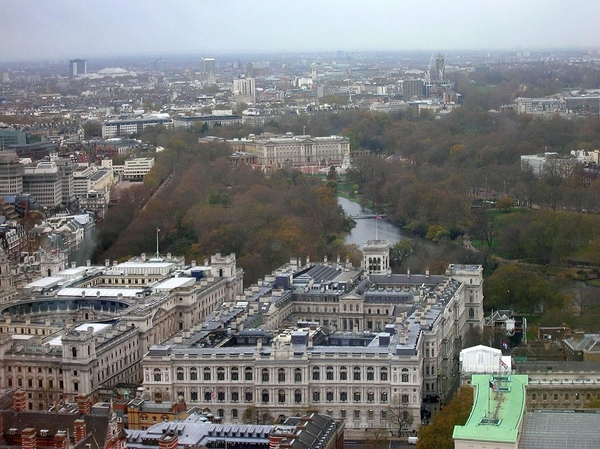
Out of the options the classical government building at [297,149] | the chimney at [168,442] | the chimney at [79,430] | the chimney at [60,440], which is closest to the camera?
the chimney at [60,440]

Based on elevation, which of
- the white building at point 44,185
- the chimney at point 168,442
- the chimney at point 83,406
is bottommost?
the white building at point 44,185

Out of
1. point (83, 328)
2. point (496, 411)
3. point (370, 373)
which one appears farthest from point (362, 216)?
point (496, 411)

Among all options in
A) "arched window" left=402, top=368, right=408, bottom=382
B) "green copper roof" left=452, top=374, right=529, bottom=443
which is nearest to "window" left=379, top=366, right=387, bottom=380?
"arched window" left=402, top=368, right=408, bottom=382

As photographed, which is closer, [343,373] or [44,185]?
[343,373]

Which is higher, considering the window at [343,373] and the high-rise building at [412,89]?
the window at [343,373]

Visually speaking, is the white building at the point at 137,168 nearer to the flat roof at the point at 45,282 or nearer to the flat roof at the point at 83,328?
the flat roof at the point at 45,282

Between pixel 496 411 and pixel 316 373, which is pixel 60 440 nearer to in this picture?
pixel 496 411

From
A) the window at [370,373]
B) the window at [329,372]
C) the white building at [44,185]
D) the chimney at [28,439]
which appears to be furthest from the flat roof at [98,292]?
the white building at [44,185]
